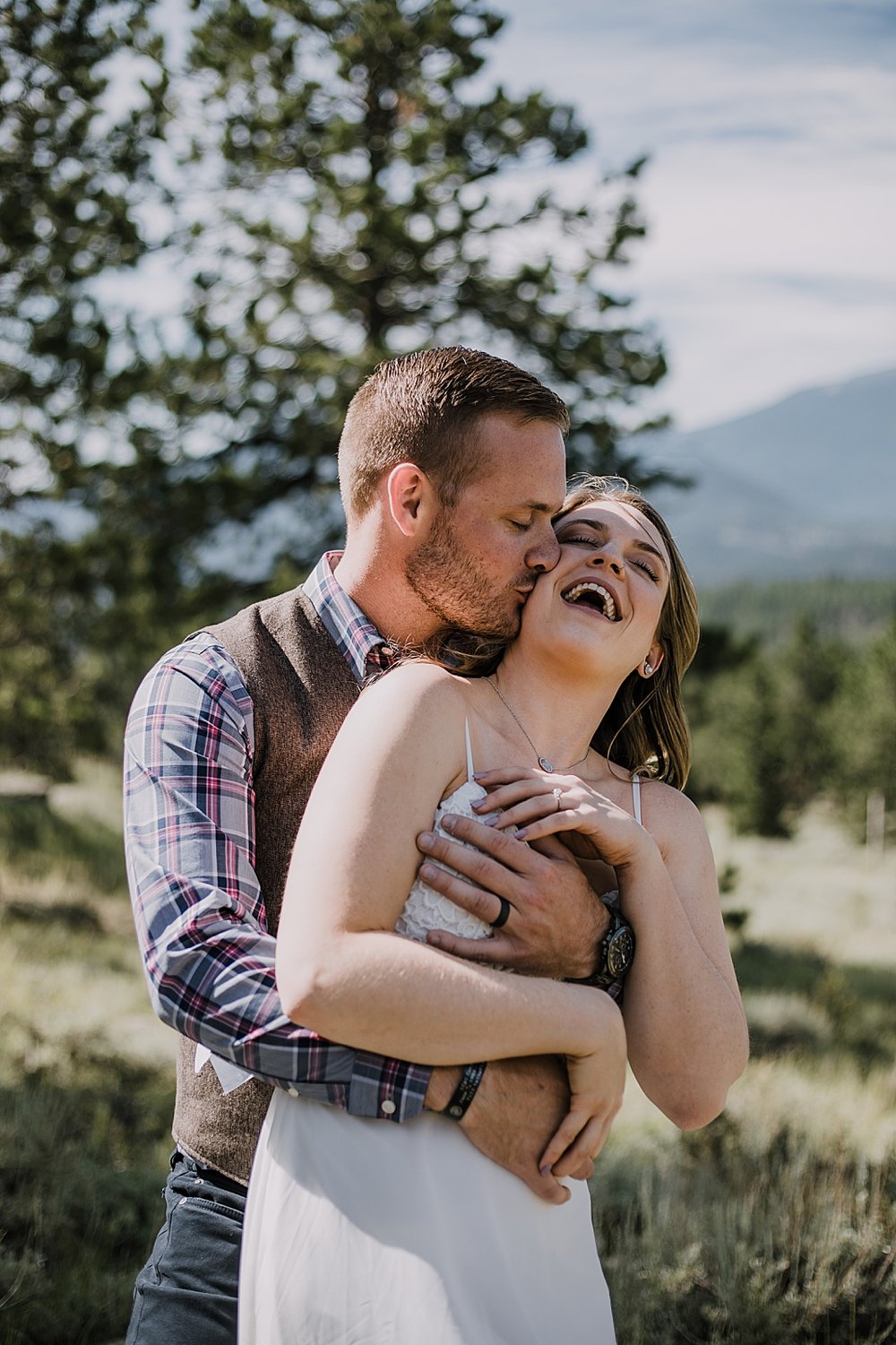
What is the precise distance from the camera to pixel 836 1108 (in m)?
7.91

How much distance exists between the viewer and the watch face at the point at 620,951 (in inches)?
81.2

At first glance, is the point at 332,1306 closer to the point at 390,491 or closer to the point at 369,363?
the point at 390,491

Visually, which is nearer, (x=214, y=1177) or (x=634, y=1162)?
(x=214, y=1177)

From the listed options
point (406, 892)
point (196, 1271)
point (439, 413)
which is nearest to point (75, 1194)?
point (196, 1271)

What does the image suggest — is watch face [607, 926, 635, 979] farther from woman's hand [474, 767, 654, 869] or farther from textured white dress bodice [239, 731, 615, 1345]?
textured white dress bodice [239, 731, 615, 1345]

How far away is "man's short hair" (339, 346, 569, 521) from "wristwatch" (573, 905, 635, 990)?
2.84 feet

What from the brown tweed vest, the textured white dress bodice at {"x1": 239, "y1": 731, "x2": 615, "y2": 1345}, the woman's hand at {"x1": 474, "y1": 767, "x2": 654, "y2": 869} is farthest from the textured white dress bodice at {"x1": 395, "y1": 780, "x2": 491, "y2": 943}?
the brown tweed vest

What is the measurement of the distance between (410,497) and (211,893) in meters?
0.88

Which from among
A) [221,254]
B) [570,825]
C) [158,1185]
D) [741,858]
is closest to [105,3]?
[221,254]

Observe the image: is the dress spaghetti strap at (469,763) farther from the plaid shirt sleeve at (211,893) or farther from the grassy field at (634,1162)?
the grassy field at (634,1162)

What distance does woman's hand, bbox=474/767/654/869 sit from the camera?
2039 mm

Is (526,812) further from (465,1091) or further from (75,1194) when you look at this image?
(75,1194)

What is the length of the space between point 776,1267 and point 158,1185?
8.09ft

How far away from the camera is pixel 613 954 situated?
81.2 inches
